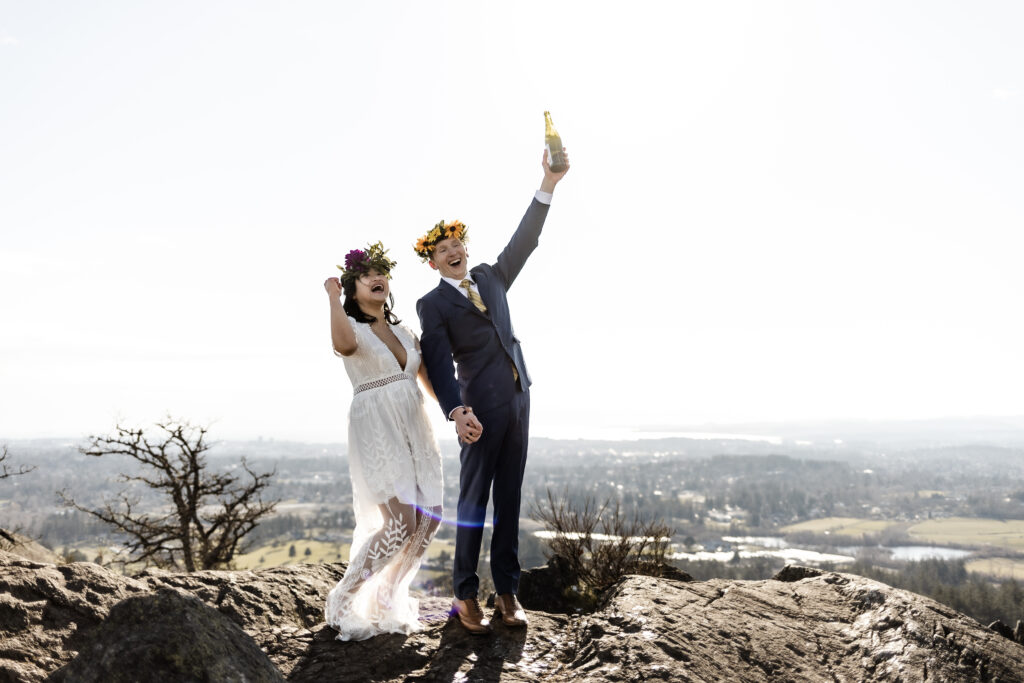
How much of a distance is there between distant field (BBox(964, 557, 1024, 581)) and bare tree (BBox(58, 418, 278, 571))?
6083cm

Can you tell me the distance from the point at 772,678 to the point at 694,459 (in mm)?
134063

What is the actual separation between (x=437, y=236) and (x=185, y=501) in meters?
12.3

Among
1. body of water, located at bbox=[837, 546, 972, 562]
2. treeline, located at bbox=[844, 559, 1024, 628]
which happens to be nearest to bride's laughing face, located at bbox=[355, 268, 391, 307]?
treeline, located at bbox=[844, 559, 1024, 628]

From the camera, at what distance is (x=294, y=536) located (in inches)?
2232

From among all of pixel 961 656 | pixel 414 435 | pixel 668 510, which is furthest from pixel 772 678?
pixel 668 510

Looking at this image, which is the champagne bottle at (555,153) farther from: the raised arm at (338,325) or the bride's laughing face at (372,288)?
the raised arm at (338,325)

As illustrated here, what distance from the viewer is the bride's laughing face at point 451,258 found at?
427cm

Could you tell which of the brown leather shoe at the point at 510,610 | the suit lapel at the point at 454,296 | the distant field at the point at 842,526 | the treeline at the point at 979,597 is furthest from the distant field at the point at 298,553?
the distant field at the point at 842,526

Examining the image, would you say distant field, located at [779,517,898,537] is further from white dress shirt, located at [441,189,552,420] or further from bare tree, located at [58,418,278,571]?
white dress shirt, located at [441,189,552,420]

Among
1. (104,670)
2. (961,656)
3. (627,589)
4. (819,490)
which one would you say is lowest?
(819,490)

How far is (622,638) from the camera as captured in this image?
11.7 ft

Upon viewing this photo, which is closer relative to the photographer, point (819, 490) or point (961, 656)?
point (961, 656)

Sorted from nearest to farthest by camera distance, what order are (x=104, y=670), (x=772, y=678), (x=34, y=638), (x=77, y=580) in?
(x=104, y=670) < (x=34, y=638) < (x=772, y=678) < (x=77, y=580)

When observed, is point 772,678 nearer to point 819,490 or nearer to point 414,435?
point 414,435
